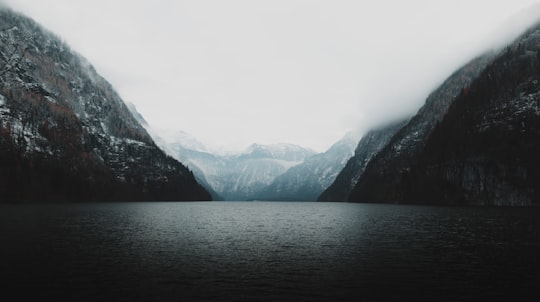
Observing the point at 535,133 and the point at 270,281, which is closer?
the point at 270,281

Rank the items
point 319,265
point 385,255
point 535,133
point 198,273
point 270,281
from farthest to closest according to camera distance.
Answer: point 535,133 < point 385,255 < point 319,265 < point 198,273 < point 270,281

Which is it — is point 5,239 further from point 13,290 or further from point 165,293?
point 165,293

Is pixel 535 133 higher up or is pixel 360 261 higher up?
pixel 535 133

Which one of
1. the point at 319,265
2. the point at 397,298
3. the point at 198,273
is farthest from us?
the point at 319,265

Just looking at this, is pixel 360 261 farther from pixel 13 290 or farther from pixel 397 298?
pixel 13 290

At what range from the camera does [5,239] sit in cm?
5884

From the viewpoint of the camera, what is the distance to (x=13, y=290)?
105 ft

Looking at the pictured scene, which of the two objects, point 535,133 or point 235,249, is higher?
point 535,133

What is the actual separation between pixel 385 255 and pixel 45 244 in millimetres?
48710

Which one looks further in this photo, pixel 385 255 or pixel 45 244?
pixel 45 244

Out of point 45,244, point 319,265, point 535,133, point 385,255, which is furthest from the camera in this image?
point 535,133

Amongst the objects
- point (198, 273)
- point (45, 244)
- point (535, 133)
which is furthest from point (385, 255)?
point (535, 133)

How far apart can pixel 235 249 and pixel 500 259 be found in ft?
115

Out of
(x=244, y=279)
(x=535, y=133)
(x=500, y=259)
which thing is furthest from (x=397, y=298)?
(x=535, y=133)
